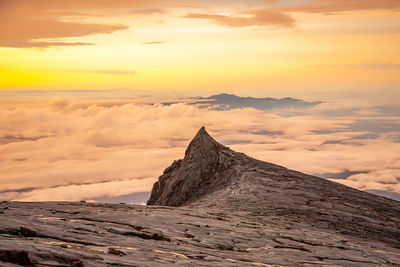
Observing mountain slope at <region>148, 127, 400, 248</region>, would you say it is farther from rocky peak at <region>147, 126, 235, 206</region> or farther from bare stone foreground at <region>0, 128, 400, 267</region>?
bare stone foreground at <region>0, 128, 400, 267</region>

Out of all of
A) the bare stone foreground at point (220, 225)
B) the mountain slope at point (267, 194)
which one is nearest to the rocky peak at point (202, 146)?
the mountain slope at point (267, 194)

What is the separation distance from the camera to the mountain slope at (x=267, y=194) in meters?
34.9

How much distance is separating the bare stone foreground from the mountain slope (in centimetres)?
11

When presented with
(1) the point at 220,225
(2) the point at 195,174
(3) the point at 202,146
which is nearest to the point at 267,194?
(2) the point at 195,174

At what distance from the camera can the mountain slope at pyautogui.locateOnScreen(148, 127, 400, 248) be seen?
3491 cm

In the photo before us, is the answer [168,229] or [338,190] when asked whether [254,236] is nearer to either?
[168,229]

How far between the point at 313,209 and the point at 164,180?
69.1 feet

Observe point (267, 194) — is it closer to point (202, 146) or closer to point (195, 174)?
point (195, 174)

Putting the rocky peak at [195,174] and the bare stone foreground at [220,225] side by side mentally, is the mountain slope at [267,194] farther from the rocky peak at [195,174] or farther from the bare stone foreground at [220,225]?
the bare stone foreground at [220,225]

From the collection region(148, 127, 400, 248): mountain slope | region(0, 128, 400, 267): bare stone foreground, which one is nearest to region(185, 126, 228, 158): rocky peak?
region(148, 127, 400, 248): mountain slope

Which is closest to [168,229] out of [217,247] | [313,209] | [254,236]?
[217,247]

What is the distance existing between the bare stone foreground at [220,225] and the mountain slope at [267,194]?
0.35ft

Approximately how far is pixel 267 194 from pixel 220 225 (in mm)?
14395

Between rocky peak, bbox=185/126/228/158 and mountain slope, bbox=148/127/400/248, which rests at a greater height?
rocky peak, bbox=185/126/228/158
